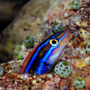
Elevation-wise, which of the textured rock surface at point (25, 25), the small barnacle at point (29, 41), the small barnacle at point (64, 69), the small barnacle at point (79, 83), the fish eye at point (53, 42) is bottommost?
the small barnacle at point (79, 83)

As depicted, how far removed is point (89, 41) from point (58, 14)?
110 cm

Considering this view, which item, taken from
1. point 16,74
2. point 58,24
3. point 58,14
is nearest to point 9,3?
point 58,14

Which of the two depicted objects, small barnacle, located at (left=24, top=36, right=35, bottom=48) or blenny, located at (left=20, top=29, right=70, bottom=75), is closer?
blenny, located at (left=20, top=29, right=70, bottom=75)

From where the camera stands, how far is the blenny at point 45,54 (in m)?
2.44

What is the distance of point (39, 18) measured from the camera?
4.04 metres

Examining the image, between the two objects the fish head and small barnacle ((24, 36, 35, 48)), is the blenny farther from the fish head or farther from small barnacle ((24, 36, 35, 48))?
small barnacle ((24, 36, 35, 48))

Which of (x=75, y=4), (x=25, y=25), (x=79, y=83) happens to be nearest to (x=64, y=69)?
(x=79, y=83)

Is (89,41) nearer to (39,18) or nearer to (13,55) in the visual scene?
(39,18)

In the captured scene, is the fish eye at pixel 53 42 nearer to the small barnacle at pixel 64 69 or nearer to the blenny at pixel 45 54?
the blenny at pixel 45 54

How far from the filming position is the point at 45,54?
8.11ft

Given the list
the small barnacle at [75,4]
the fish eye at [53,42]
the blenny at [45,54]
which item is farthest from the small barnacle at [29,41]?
the small barnacle at [75,4]

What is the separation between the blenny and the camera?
2.44 meters

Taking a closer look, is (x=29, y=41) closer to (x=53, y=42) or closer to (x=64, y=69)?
(x=53, y=42)

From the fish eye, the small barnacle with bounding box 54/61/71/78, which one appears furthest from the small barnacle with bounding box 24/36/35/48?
the small barnacle with bounding box 54/61/71/78
